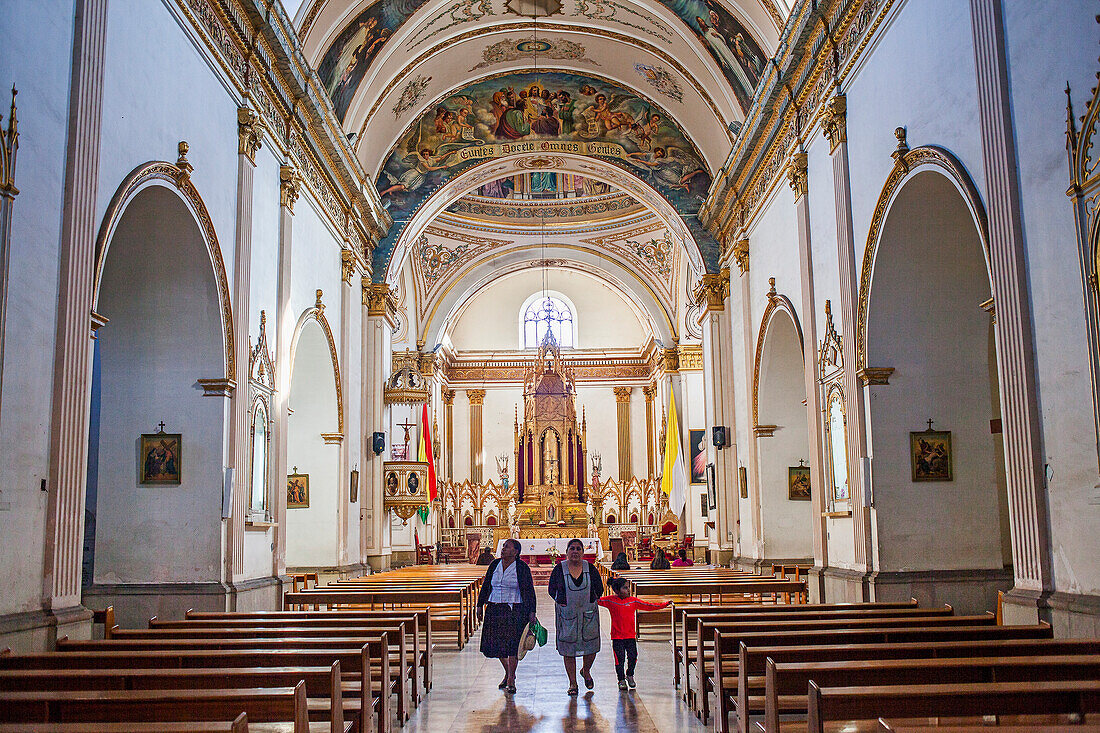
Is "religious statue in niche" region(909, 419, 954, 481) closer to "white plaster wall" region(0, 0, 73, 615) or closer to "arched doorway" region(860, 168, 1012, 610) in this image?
"arched doorway" region(860, 168, 1012, 610)

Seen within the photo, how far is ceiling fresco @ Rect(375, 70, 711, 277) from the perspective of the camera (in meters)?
19.2

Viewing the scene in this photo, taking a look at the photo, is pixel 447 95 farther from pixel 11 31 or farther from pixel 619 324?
pixel 619 324

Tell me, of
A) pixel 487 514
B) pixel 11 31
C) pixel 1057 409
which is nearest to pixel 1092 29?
pixel 1057 409

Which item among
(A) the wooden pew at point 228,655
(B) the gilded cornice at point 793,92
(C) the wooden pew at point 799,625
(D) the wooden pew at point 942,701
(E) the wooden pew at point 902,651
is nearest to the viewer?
(D) the wooden pew at point 942,701

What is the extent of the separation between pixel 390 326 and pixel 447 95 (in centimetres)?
488

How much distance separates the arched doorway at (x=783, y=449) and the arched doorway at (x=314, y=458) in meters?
7.21

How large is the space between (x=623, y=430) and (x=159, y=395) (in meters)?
22.5

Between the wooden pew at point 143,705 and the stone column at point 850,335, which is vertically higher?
the stone column at point 850,335

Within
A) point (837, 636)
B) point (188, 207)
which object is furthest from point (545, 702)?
point (188, 207)

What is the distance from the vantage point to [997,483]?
10.1 m

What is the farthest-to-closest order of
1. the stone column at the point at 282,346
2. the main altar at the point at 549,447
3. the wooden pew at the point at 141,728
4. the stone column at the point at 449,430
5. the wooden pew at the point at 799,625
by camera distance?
the stone column at the point at 449,430, the main altar at the point at 549,447, the stone column at the point at 282,346, the wooden pew at the point at 799,625, the wooden pew at the point at 141,728

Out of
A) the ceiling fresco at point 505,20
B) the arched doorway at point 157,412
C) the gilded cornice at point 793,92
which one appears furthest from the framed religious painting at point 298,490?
the gilded cornice at point 793,92

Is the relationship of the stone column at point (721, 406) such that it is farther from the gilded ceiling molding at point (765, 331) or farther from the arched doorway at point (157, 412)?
the arched doorway at point (157, 412)

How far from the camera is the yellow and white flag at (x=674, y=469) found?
23469 mm
